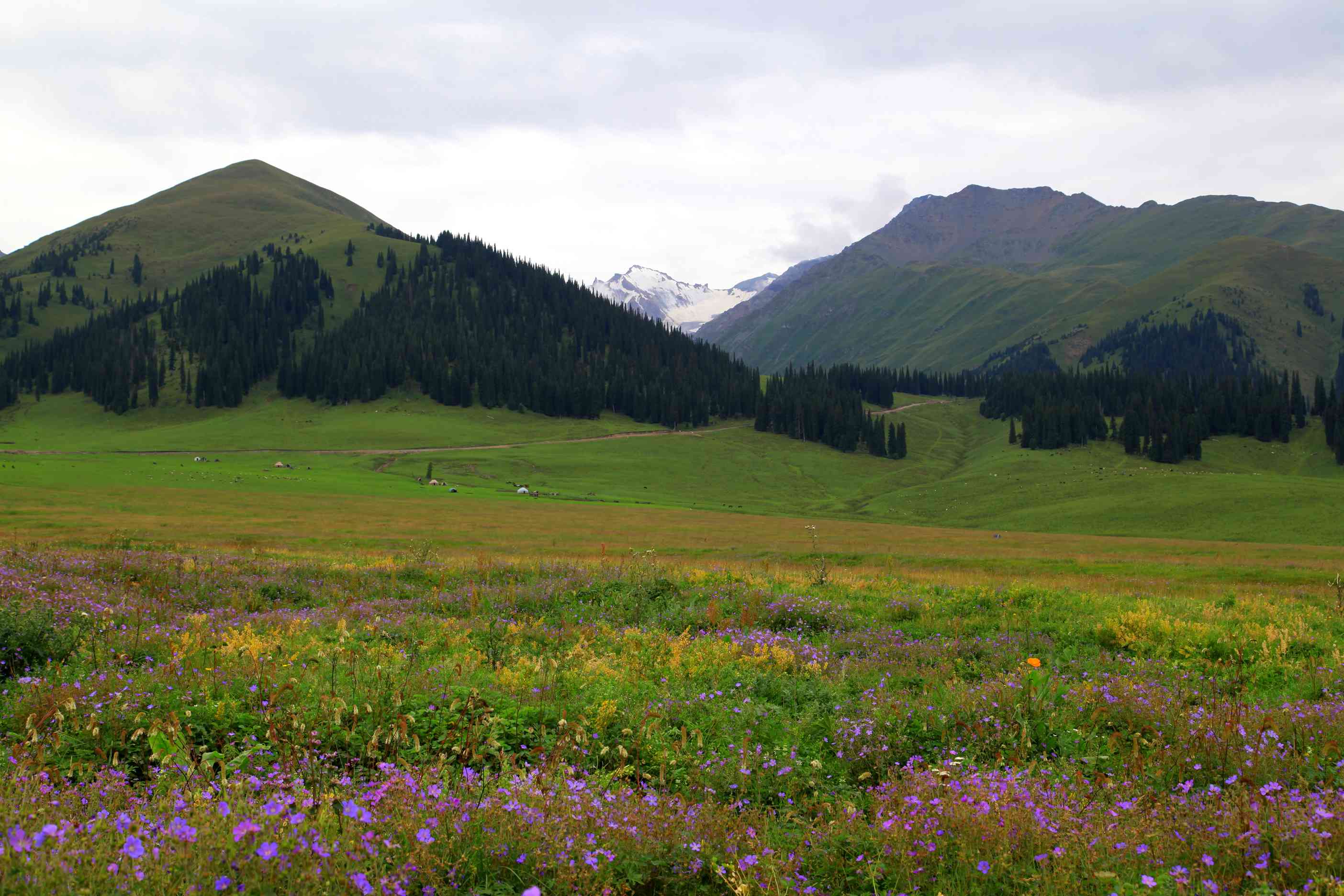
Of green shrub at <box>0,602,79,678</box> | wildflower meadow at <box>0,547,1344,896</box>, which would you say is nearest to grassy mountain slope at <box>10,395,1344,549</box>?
wildflower meadow at <box>0,547,1344,896</box>

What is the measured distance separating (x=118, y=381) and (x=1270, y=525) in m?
229

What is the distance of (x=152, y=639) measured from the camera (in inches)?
432

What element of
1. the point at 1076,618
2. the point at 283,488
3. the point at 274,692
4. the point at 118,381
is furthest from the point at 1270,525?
the point at 118,381

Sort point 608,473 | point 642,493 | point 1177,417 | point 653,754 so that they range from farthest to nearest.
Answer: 1. point 1177,417
2. point 608,473
3. point 642,493
4. point 653,754

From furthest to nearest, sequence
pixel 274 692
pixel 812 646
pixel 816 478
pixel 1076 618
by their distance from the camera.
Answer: pixel 816 478, pixel 1076 618, pixel 812 646, pixel 274 692

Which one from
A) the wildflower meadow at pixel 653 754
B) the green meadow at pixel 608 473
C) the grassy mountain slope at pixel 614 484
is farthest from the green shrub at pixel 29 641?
the green meadow at pixel 608 473

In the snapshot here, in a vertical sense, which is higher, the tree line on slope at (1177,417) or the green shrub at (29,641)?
the tree line on slope at (1177,417)

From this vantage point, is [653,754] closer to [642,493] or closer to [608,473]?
[642,493]

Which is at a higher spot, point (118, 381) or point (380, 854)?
point (118, 381)

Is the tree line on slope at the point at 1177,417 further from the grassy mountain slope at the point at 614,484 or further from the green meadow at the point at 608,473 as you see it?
the green meadow at the point at 608,473

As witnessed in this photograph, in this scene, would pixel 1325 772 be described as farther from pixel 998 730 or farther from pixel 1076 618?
pixel 1076 618

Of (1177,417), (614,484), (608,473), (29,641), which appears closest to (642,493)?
(614,484)

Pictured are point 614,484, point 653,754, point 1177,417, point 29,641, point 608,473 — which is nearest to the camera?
point 653,754

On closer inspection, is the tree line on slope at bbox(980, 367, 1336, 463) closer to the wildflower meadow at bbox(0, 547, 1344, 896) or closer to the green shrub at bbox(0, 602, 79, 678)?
the wildflower meadow at bbox(0, 547, 1344, 896)
